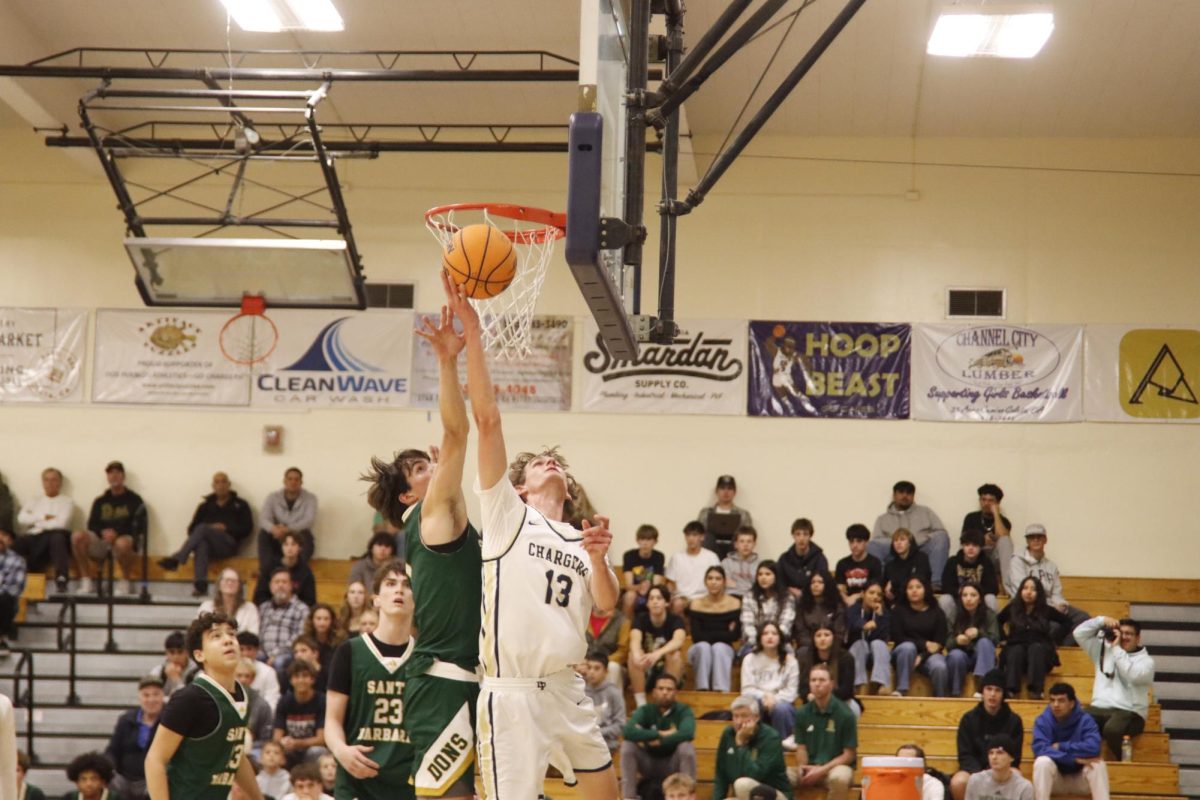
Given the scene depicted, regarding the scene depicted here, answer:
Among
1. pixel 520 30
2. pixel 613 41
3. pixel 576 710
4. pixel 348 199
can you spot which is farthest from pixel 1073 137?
pixel 576 710

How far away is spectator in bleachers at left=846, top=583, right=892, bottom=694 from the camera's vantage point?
13773mm

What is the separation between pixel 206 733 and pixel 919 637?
948 centimetres

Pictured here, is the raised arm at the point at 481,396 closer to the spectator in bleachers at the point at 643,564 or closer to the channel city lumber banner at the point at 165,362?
the spectator in bleachers at the point at 643,564

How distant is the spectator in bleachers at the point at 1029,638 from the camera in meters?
13.9

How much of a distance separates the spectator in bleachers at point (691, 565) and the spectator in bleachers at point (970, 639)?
2.58 m

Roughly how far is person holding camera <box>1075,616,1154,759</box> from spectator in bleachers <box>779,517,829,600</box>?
274 centimetres

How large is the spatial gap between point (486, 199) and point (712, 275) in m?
2.98

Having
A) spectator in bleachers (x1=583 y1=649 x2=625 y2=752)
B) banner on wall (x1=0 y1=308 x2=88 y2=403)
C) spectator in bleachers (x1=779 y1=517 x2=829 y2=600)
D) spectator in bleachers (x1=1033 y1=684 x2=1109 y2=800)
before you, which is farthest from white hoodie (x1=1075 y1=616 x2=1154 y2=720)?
banner on wall (x1=0 y1=308 x2=88 y2=403)

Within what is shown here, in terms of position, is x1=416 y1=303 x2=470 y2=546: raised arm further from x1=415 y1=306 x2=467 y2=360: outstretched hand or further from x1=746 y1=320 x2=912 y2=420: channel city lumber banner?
x1=746 y1=320 x2=912 y2=420: channel city lumber banner

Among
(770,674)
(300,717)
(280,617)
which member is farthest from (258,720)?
(770,674)

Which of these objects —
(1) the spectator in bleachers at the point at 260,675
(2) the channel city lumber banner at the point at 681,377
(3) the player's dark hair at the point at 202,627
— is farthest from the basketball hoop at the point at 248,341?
(3) the player's dark hair at the point at 202,627

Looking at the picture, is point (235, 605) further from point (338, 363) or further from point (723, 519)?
point (723, 519)

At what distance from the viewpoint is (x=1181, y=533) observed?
16266mm

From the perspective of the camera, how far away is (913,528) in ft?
52.6
